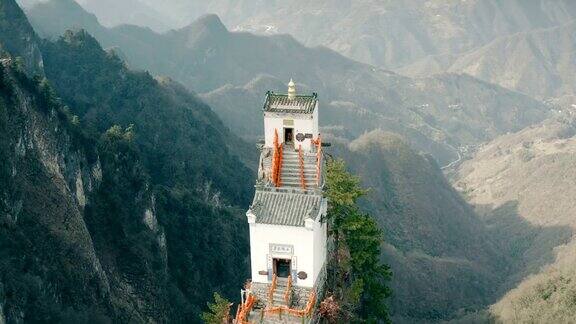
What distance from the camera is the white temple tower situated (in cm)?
4303

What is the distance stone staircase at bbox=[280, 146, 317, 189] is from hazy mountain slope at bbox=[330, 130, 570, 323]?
52.7m

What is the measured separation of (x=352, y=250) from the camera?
51.8 metres

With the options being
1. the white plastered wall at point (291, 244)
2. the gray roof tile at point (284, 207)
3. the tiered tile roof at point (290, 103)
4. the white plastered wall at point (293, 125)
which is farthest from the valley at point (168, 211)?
the tiered tile roof at point (290, 103)

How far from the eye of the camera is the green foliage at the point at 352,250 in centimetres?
4803

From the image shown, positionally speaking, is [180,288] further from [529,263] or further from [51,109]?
[529,263]

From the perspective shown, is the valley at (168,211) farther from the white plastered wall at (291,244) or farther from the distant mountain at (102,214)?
the white plastered wall at (291,244)

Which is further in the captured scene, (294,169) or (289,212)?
(294,169)

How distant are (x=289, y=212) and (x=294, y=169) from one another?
13.0 ft

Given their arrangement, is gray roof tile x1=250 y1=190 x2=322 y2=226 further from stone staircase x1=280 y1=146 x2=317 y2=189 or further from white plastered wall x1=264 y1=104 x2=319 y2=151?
white plastered wall x1=264 y1=104 x2=319 y2=151

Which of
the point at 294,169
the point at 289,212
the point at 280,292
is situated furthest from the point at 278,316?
the point at 294,169

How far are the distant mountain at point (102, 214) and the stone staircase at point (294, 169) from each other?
20774 millimetres

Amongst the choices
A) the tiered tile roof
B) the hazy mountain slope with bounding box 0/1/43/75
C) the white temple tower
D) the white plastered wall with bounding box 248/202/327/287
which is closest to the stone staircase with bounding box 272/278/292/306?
the white temple tower

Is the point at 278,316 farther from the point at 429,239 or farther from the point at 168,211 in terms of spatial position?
the point at 429,239

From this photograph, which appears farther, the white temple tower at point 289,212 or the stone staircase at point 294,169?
Answer: the stone staircase at point 294,169
